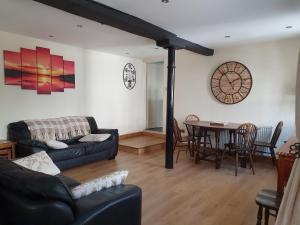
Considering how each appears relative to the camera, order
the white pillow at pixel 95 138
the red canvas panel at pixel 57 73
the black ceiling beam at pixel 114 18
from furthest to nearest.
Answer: the red canvas panel at pixel 57 73 → the white pillow at pixel 95 138 → the black ceiling beam at pixel 114 18

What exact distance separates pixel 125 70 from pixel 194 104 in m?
2.11

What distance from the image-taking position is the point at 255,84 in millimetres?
4887

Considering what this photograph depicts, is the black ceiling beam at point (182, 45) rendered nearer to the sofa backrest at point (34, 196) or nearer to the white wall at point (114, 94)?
the white wall at point (114, 94)

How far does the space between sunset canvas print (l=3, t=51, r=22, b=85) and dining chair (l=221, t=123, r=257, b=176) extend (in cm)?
400

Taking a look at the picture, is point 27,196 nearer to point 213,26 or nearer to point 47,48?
point 213,26

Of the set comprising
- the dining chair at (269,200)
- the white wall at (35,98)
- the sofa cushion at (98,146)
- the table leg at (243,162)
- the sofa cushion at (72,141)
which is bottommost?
the table leg at (243,162)

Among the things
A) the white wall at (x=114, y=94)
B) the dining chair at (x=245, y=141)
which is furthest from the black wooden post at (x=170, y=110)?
the white wall at (x=114, y=94)

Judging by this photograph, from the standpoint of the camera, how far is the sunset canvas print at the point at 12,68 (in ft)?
13.4

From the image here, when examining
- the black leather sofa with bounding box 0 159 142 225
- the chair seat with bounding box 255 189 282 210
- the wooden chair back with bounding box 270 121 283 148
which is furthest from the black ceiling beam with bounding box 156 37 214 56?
the black leather sofa with bounding box 0 159 142 225

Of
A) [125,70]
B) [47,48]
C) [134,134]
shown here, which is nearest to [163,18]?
[47,48]

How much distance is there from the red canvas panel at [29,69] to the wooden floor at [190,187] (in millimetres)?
1809

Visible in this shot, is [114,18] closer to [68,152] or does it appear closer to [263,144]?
[68,152]

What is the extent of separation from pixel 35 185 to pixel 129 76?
544 centimetres

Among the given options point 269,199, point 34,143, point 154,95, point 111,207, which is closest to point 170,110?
point 34,143
